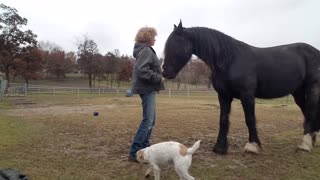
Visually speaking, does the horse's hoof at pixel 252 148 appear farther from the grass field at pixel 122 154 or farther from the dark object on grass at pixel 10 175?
the dark object on grass at pixel 10 175

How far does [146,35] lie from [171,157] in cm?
224

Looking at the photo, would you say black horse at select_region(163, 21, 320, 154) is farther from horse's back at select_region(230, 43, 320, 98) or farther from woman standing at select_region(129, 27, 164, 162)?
woman standing at select_region(129, 27, 164, 162)

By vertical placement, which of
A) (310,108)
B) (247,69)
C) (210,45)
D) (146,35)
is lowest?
(310,108)

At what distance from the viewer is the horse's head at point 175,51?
6180mm

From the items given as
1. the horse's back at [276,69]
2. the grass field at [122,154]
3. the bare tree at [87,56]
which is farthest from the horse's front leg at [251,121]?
the bare tree at [87,56]

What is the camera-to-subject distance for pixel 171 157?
179 inches

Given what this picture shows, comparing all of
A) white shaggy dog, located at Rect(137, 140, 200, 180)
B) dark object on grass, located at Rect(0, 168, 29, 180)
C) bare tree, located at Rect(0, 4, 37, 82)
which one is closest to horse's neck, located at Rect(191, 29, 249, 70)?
white shaggy dog, located at Rect(137, 140, 200, 180)

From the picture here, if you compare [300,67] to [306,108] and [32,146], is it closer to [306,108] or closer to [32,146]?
[306,108]

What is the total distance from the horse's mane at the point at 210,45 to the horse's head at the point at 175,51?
6.3 inches

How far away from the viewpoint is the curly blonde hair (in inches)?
233

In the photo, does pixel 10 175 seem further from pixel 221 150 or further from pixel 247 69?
pixel 247 69

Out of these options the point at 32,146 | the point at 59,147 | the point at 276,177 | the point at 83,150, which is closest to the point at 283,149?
the point at 276,177

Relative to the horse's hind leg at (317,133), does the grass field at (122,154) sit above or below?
below

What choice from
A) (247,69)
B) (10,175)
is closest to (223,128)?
(247,69)
